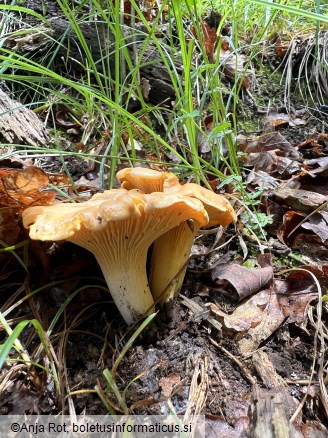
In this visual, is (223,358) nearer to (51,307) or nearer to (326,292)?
(326,292)

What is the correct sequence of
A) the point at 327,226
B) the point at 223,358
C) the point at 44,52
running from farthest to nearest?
the point at 44,52
the point at 327,226
the point at 223,358

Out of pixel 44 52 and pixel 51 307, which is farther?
pixel 44 52

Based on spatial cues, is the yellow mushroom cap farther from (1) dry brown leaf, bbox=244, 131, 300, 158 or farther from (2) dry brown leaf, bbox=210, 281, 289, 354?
(1) dry brown leaf, bbox=244, 131, 300, 158

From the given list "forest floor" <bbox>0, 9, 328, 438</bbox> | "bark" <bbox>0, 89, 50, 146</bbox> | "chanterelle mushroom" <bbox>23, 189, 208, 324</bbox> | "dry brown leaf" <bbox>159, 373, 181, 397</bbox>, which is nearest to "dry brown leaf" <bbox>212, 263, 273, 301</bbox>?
"forest floor" <bbox>0, 9, 328, 438</bbox>

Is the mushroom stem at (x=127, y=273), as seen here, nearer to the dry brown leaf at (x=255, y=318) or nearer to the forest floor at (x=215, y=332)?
the forest floor at (x=215, y=332)

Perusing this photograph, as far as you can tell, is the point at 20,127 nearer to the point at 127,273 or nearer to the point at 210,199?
the point at 127,273

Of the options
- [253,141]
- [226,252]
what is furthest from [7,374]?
[253,141]
